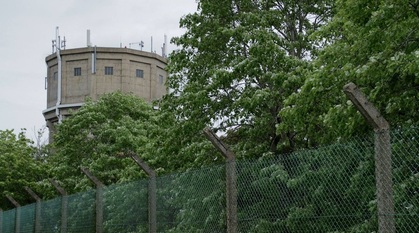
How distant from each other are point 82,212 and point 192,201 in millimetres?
5016

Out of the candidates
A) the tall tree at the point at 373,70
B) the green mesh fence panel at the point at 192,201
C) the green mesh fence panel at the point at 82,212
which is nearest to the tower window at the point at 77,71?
the green mesh fence panel at the point at 82,212

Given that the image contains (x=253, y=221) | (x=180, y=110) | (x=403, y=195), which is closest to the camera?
(x=403, y=195)

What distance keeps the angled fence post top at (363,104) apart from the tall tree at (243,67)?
6.66 meters

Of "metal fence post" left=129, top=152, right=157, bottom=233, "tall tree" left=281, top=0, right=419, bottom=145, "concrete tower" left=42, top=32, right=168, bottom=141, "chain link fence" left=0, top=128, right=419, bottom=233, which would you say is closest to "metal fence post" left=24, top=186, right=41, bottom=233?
"chain link fence" left=0, top=128, right=419, bottom=233

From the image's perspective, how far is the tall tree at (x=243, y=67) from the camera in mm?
13703

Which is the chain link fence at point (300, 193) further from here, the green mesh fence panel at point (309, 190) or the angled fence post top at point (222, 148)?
the angled fence post top at point (222, 148)

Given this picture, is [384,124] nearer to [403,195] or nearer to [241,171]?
[403,195]

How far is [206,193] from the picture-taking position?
332 inches

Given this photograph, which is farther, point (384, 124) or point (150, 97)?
point (150, 97)

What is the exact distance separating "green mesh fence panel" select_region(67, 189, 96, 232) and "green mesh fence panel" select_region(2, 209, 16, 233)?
6197mm

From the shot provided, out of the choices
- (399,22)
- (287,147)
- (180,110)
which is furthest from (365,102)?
(180,110)

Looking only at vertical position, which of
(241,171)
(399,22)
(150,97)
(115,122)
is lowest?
(241,171)

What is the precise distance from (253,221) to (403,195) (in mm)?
2422

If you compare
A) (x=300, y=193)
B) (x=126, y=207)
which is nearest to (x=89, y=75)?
(x=126, y=207)
